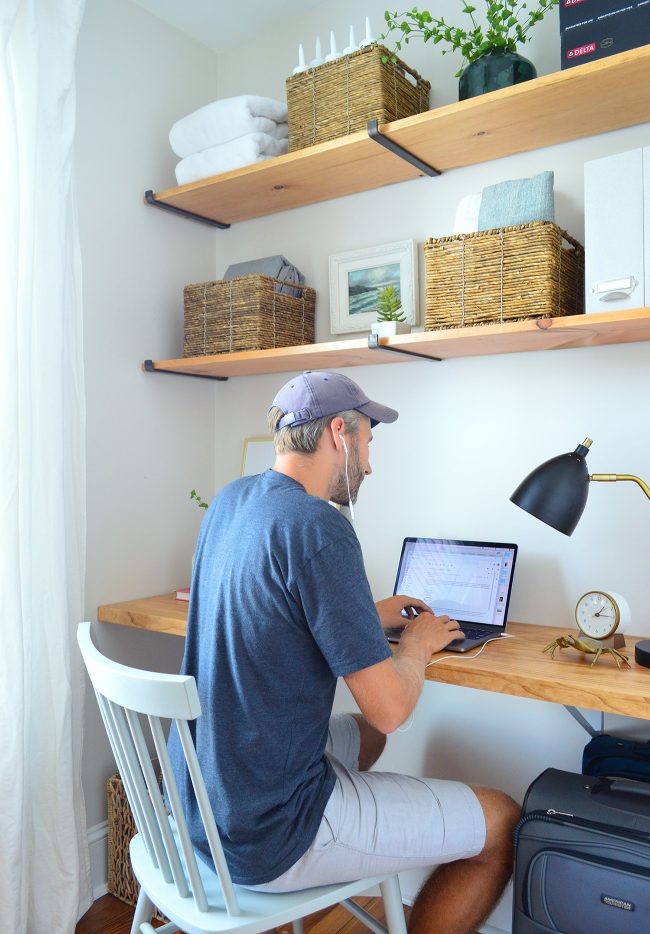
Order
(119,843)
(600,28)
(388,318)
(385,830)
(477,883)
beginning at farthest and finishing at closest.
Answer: (119,843) < (388,318) < (600,28) < (477,883) < (385,830)

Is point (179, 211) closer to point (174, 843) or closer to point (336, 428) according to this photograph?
point (336, 428)

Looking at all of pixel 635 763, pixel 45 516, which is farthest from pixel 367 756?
pixel 45 516

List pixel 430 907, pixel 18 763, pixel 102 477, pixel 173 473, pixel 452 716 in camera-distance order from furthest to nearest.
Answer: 1. pixel 173 473
2. pixel 102 477
3. pixel 452 716
4. pixel 18 763
5. pixel 430 907

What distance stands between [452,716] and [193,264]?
161 centimetres

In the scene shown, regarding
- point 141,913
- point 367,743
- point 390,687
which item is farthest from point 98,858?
point 390,687

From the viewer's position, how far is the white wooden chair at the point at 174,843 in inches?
46.4

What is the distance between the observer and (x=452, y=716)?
6.93 ft

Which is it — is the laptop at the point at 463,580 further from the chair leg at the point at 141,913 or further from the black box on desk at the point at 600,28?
the black box on desk at the point at 600,28

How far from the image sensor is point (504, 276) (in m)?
1.71

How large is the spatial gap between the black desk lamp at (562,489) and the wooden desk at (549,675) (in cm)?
18

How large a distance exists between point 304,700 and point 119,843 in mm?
1167

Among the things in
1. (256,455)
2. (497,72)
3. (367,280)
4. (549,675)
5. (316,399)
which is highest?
(497,72)

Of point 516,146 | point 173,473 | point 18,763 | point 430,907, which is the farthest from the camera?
point 173,473

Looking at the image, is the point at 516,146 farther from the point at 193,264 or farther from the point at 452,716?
the point at 452,716
